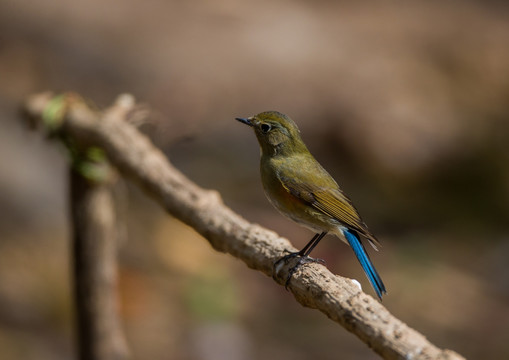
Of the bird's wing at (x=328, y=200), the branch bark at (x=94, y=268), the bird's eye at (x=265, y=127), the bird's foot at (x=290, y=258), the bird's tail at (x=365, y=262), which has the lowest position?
the branch bark at (x=94, y=268)

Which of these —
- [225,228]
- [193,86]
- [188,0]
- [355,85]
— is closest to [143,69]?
[193,86]

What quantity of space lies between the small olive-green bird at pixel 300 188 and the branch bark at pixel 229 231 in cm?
17

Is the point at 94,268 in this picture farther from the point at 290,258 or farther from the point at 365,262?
the point at 365,262

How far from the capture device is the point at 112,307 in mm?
4219

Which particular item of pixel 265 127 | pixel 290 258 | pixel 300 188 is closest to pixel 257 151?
pixel 265 127

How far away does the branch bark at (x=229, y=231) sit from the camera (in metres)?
2.29

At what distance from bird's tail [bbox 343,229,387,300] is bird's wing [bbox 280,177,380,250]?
62 millimetres

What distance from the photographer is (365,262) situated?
2891 mm

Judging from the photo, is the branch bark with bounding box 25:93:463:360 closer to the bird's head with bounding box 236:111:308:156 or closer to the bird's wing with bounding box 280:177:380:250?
the bird's wing with bounding box 280:177:380:250

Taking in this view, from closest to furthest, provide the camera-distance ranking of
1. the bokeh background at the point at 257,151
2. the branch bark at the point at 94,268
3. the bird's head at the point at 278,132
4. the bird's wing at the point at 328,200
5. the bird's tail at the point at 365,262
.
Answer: the bird's tail at the point at 365,262
the bird's wing at the point at 328,200
the bird's head at the point at 278,132
the branch bark at the point at 94,268
the bokeh background at the point at 257,151

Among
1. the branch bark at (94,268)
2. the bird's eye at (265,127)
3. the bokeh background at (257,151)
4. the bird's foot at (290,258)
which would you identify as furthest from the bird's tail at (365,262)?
the bokeh background at (257,151)

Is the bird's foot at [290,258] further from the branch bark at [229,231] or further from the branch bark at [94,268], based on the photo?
the branch bark at [94,268]

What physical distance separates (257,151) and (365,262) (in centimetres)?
535

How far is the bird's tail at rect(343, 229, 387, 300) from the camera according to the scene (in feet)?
8.92
